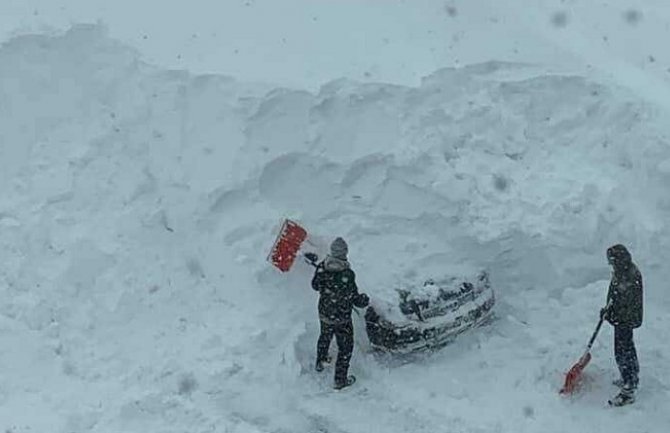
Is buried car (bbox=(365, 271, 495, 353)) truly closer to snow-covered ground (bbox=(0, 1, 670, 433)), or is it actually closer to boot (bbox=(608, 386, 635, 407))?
snow-covered ground (bbox=(0, 1, 670, 433))

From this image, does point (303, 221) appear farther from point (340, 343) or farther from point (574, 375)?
point (574, 375)

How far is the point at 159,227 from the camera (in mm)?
12453

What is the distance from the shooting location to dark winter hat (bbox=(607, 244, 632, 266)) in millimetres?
10719

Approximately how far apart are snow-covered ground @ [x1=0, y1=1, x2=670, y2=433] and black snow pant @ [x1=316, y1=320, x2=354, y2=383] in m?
0.24

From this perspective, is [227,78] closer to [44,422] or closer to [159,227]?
[159,227]

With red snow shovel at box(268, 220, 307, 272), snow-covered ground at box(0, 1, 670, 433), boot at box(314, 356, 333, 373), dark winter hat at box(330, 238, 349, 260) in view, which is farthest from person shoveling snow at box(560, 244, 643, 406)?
red snow shovel at box(268, 220, 307, 272)

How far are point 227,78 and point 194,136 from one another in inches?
33.7

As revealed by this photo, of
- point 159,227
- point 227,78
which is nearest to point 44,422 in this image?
point 159,227

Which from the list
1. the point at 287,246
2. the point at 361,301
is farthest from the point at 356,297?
the point at 287,246

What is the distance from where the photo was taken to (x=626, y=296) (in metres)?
10.8

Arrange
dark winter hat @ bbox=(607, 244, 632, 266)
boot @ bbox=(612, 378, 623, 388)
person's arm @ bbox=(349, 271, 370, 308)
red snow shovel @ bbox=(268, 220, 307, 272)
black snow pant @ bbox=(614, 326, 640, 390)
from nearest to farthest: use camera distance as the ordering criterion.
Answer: dark winter hat @ bbox=(607, 244, 632, 266), black snow pant @ bbox=(614, 326, 640, 390), person's arm @ bbox=(349, 271, 370, 308), boot @ bbox=(612, 378, 623, 388), red snow shovel @ bbox=(268, 220, 307, 272)

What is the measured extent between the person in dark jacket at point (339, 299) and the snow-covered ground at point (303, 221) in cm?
47

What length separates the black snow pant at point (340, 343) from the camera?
1112 centimetres

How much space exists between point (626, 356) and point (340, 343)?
112 inches
